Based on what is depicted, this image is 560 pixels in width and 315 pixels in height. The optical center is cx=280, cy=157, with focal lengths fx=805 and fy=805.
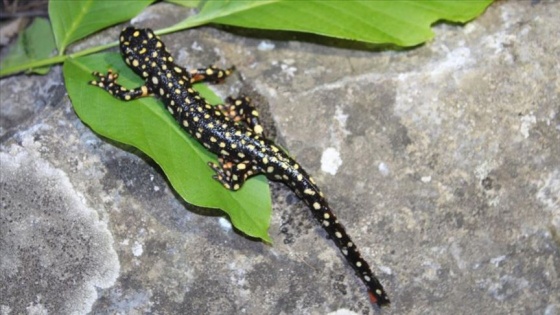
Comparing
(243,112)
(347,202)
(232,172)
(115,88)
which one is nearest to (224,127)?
(243,112)

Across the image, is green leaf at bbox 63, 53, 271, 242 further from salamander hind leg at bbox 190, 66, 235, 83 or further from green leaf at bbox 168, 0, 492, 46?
green leaf at bbox 168, 0, 492, 46

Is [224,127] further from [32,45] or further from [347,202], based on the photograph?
[32,45]

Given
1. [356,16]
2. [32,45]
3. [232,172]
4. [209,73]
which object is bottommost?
[32,45]

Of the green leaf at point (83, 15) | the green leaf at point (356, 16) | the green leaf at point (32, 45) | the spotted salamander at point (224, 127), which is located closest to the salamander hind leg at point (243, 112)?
the spotted salamander at point (224, 127)

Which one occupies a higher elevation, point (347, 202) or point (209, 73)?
point (209, 73)

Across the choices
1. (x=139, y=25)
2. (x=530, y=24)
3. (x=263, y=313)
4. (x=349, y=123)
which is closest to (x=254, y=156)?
(x=349, y=123)

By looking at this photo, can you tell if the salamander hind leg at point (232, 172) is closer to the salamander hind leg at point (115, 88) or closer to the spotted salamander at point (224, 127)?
the spotted salamander at point (224, 127)

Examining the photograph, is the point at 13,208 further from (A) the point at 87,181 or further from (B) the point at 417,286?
(B) the point at 417,286
